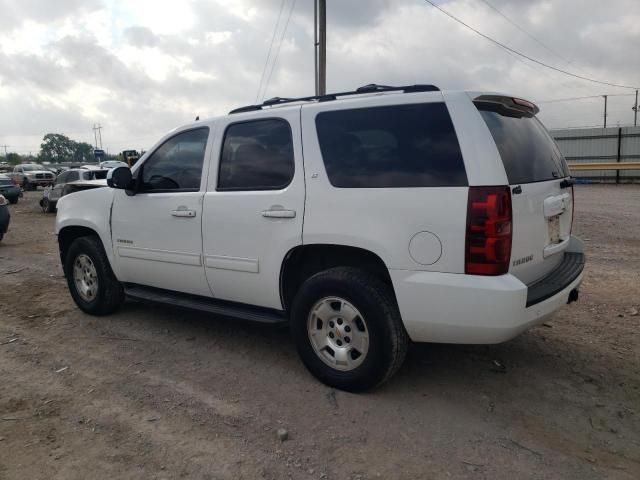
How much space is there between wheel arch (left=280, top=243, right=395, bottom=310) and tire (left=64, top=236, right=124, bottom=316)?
2.24m

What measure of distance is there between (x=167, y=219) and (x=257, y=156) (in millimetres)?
1042

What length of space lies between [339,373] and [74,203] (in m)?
3.45

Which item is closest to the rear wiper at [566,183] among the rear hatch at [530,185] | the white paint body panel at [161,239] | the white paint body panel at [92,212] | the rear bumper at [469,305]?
the rear hatch at [530,185]

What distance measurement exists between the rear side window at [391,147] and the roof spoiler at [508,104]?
291 millimetres

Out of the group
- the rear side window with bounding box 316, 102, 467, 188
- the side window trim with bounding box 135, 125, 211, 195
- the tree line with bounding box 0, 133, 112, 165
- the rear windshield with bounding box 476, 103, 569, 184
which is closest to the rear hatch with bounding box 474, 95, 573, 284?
the rear windshield with bounding box 476, 103, 569, 184

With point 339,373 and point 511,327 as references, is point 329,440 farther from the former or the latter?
point 511,327

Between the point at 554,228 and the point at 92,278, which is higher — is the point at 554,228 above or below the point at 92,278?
above

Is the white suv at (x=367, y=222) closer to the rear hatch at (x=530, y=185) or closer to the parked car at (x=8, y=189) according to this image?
the rear hatch at (x=530, y=185)

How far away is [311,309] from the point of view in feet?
11.4

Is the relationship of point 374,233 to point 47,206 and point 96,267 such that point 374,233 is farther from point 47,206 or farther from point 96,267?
point 47,206

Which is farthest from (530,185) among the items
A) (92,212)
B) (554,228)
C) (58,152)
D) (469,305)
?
(58,152)

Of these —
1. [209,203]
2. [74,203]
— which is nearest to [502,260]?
[209,203]

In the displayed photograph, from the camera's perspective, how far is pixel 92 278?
519cm

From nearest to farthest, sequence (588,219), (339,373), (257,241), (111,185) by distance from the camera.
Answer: (339,373) < (257,241) < (111,185) < (588,219)
